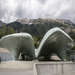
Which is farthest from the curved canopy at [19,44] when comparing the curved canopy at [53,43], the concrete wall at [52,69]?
the concrete wall at [52,69]

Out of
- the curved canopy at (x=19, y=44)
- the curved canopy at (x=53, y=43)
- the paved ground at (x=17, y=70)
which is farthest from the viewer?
the curved canopy at (x=19, y=44)

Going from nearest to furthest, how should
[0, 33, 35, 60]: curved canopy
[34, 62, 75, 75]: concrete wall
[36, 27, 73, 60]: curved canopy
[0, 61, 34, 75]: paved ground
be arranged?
[34, 62, 75, 75]: concrete wall < [0, 61, 34, 75]: paved ground < [36, 27, 73, 60]: curved canopy < [0, 33, 35, 60]: curved canopy

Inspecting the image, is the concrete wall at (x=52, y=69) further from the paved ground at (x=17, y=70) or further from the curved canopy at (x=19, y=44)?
the curved canopy at (x=19, y=44)

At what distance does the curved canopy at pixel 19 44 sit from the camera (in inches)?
1351

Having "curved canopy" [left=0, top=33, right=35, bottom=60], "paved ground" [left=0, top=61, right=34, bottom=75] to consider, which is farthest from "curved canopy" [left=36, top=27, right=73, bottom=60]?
"paved ground" [left=0, top=61, right=34, bottom=75]

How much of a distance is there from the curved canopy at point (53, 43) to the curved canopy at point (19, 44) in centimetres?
239

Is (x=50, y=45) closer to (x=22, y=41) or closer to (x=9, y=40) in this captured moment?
(x=22, y=41)

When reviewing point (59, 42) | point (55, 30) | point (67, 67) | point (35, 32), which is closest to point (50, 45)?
point (59, 42)

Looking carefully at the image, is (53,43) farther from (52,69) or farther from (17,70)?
(52,69)

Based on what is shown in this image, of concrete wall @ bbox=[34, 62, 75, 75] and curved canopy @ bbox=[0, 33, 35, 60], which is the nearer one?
concrete wall @ bbox=[34, 62, 75, 75]

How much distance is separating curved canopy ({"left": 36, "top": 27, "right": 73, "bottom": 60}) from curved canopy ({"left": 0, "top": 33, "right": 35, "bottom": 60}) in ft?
7.85

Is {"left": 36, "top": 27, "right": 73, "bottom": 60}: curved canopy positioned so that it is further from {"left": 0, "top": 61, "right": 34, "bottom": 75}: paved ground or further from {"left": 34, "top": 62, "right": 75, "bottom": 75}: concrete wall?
{"left": 34, "top": 62, "right": 75, "bottom": 75}: concrete wall

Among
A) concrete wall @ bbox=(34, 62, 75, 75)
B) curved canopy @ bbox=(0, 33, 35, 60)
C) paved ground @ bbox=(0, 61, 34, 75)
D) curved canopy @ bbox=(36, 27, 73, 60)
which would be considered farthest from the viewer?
curved canopy @ bbox=(0, 33, 35, 60)

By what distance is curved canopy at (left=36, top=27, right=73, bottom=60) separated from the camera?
32.6 m
